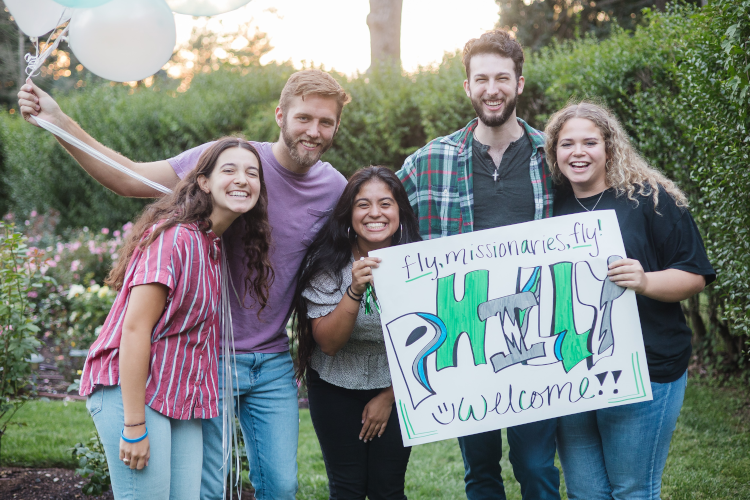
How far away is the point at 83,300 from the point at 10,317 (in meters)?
2.90

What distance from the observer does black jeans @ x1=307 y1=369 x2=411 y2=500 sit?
2533 mm

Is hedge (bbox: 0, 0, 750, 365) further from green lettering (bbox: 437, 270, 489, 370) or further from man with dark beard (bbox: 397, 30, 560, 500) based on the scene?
green lettering (bbox: 437, 270, 489, 370)

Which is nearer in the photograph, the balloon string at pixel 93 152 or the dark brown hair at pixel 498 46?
the balloon string at pixel 93 152

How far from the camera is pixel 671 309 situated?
2391 millimetres

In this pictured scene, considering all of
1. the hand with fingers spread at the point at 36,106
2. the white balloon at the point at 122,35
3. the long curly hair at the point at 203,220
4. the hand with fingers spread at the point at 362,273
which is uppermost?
the white balloon at the point at 122,35

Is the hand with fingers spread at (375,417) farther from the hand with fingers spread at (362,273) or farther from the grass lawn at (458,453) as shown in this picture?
the grass lawn at (458,453)

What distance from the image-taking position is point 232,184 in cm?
230

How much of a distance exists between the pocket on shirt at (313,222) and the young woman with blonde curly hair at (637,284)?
42.5 inches

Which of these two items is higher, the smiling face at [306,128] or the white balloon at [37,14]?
the white balloon at [37,14]

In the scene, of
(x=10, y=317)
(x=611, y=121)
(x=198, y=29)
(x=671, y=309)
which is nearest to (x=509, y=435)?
(x=671, y=309)

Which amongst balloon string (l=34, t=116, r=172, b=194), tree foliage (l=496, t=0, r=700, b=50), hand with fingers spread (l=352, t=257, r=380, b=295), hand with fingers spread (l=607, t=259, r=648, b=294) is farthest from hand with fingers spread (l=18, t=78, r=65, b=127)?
tree foliage (l=496, t=0, r=700, b=50)

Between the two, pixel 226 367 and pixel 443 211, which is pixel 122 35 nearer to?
pixel 226 367

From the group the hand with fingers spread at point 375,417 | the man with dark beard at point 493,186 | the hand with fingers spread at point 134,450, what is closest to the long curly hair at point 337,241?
the man with dark beard at point 493,186

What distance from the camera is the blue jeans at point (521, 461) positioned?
2.70 metres
